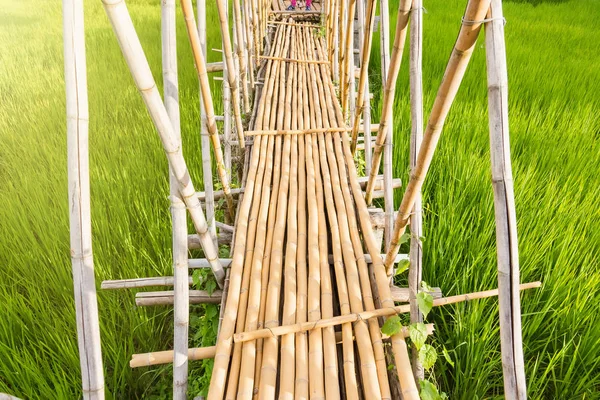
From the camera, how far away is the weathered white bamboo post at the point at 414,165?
3.73 feet

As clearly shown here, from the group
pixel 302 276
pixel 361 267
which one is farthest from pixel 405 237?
pixel 302 276

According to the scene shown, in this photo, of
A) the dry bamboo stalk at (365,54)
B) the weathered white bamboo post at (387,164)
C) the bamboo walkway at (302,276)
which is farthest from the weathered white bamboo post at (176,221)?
the dry bamboo stalk at (365,54)

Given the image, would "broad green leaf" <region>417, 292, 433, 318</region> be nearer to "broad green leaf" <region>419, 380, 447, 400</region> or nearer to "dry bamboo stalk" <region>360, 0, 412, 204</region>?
"broad green leaf" <region>419, 380, 447, 400</region>

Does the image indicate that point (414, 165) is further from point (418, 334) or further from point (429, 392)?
point (429, 392)

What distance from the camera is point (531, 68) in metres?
3.55

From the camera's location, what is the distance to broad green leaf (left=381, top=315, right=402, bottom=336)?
1.09 m

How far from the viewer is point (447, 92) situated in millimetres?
801

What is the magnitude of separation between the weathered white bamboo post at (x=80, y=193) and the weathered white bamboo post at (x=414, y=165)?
831 mm

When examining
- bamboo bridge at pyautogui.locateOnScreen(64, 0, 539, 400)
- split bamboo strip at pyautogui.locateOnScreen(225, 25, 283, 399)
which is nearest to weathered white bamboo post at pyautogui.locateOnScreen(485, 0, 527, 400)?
bamboo bridge at pyautogui.locateOnScreen(64, 0, 539, 400)

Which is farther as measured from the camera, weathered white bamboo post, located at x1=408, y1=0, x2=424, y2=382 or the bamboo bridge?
weathered white bamboo post, located at x1=408, y1=0, x2=424, y2=382

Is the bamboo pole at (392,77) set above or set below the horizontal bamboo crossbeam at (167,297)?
above

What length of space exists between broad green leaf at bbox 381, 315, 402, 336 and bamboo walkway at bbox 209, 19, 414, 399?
0.04 m

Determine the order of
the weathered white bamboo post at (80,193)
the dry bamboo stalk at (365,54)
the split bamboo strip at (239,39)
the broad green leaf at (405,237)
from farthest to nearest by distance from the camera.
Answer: the split bamboo strip at (239,39) < the dry bamboo stalk at (365,54) < the broad green leaf at (405,237) < the weathered white bamboo post at (80,193)

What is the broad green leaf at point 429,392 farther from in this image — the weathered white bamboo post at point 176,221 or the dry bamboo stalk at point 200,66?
the dry bamboo stalk at point 200,66
